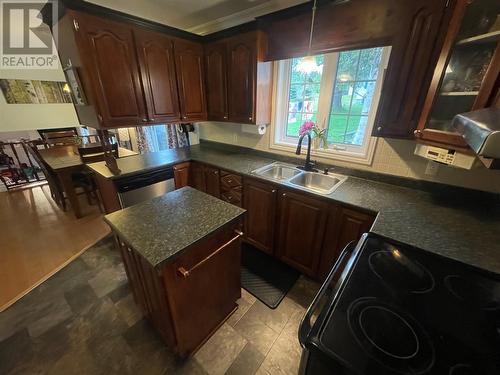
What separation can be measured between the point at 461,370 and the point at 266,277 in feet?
5.06

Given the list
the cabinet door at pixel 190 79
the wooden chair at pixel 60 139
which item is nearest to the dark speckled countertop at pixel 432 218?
the cabinet door at pixel 190 79

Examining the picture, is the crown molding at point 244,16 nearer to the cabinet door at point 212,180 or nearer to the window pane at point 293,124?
the window pane at point 293,124

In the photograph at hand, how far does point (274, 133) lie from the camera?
2408 millimetres

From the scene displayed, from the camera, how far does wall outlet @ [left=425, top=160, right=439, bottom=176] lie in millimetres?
1559

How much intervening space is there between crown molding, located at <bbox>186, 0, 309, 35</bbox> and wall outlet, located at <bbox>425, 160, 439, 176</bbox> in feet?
5.79

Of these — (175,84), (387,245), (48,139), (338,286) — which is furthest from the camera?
(48,139)

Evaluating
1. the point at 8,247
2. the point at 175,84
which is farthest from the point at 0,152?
the point at 175,84

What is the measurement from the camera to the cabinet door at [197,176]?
2.58m

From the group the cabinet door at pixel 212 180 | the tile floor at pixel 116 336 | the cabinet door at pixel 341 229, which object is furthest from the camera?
the cabinet door at pixel 212 180

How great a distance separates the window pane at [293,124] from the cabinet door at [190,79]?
1118 mm

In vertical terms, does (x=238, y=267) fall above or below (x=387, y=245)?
below

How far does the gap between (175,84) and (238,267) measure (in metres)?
2.11

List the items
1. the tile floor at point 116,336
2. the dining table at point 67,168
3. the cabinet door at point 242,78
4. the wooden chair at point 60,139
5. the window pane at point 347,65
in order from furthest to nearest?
1. the wooden chair at point 60,139
2. the dining table at point 67,168
3. the cabinet door at point 242,78
4. the window pane at point 347,65
5. the tile floor at point 116,336

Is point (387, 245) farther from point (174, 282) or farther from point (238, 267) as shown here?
point (174, 282)
